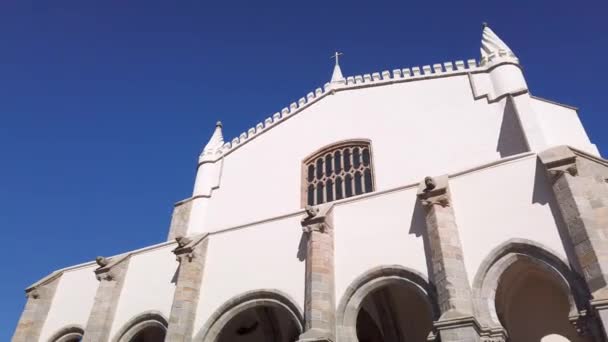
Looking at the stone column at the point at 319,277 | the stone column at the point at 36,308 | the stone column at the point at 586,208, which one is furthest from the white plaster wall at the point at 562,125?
the stone column at the point at 36,308

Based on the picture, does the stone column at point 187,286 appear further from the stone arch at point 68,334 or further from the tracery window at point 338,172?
the tracery window at point 338,172

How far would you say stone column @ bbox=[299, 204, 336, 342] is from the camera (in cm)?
1002

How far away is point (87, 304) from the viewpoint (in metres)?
14.9

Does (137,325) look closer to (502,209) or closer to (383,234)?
(383,234)

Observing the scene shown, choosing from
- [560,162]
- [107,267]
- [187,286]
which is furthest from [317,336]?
[107,267]

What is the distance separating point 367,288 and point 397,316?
2904 millimetres

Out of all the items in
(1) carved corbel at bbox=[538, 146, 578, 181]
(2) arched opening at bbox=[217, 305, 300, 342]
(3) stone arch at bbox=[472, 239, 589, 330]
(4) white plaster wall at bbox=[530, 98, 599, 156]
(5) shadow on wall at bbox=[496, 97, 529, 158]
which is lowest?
(3) stone arch at bbox=[472, 239, 589, 330]

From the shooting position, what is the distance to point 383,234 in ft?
36.2

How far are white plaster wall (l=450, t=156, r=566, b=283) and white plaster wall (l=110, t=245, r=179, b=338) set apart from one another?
26.3ft

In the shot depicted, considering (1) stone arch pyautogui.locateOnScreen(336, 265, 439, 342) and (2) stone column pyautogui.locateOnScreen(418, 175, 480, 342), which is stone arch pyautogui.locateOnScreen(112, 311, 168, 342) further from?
(2) stone column pyautogui.locateOnScreen(418, 175, 480, 342)

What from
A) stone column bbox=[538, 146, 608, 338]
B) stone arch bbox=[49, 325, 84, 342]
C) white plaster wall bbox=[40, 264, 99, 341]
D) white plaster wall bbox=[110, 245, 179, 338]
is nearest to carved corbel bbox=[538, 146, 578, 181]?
stone column bbox=[538, 146, 608, 338]

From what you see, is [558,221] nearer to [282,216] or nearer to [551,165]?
[551,165]

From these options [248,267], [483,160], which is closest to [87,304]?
[248,267]

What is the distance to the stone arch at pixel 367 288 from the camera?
9906mm
